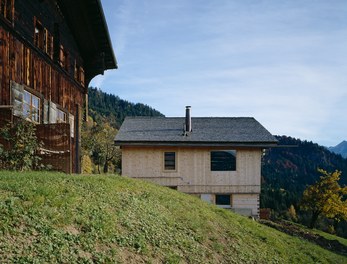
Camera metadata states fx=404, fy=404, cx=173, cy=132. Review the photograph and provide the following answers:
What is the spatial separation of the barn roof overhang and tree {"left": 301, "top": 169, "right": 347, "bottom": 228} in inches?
752

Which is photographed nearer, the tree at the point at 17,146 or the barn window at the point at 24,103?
the tree at the point at 17,146

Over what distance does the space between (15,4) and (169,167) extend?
665 inches

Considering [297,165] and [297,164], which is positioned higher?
[297,164]

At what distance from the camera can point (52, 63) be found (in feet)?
63.4

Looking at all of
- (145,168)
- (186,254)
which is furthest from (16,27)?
(145,168)

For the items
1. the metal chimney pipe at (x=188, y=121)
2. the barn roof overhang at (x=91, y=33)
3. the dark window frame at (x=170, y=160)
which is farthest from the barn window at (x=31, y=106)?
the metal chimney pipe at (x=188, y=121)

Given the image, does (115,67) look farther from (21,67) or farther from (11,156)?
(11,156)

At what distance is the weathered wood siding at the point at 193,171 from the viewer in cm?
2912

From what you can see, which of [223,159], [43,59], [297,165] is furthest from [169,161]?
[297,165]

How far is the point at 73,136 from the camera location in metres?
23.2

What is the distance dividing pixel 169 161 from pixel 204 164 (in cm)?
255

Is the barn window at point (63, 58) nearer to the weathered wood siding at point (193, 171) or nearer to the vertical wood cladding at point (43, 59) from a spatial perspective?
the vertical wood cladding at point (43, 59)

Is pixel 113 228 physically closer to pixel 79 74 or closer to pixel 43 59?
pixel 43 59

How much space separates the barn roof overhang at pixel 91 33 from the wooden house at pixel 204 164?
18.2ft
